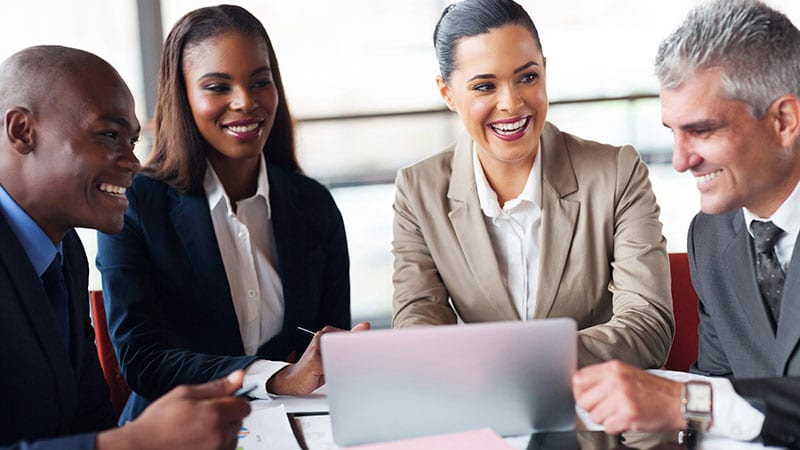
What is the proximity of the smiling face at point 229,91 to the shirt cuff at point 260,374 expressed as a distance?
0.65m

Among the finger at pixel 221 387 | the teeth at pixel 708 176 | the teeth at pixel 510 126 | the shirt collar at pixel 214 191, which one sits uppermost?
the teeth at pixel 510 126

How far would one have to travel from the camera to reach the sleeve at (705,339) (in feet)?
6.84

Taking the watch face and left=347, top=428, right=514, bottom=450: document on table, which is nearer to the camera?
left=347, top=428, right=514, bottom=450: document on table

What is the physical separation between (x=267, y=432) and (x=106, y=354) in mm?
848

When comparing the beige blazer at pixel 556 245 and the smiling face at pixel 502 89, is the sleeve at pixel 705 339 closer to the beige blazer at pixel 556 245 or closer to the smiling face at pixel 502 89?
the beige blazer at pixel 556 245

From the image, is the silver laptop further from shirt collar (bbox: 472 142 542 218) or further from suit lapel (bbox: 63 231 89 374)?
shirt collar (bbox: 472 142 542 218)

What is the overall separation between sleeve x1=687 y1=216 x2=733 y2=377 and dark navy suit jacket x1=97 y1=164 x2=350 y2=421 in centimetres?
99

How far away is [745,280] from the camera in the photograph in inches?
76.7

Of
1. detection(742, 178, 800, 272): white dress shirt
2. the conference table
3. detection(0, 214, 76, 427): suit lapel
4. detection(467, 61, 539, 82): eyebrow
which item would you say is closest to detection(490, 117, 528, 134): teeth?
detection(467, 61, 539, 82): eyebrow

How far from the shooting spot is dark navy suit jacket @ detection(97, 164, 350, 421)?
7.20ft

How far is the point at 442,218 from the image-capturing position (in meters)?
2.52

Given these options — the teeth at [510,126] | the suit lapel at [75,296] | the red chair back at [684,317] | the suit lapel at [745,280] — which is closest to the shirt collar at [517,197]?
the teeth at [510,126]

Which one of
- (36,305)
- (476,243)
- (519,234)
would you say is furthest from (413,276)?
(36,305)

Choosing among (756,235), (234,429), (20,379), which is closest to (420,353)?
(234,429)
